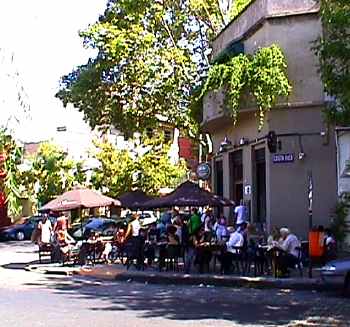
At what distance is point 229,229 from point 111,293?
6.49 m

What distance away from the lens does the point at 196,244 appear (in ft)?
68.9

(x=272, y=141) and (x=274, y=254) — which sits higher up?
(x=272, y=141)

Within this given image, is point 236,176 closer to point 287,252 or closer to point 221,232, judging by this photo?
point 221,232

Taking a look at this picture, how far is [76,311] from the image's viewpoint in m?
13.2

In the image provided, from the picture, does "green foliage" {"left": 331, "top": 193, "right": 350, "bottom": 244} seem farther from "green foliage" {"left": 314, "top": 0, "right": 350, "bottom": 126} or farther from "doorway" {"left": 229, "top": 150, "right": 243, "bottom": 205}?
"doorway" {"left": 229, "top": 150, "right": 243, "bottom": 205}

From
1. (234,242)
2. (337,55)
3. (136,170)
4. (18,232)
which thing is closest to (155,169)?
(136,170)

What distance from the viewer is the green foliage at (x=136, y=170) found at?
148 feet

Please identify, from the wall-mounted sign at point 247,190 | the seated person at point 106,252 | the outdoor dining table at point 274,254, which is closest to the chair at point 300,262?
the outdoor dining table at point 274,254

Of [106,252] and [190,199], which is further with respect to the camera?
[106,252]

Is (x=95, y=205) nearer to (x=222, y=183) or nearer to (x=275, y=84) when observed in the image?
(x=222, y=183)

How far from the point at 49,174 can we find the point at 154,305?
35.3 metres

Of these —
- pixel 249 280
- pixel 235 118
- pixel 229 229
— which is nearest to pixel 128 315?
pixel 249 280

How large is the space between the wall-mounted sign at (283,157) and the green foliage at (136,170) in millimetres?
21551

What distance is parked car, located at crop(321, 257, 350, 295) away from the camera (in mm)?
15664
